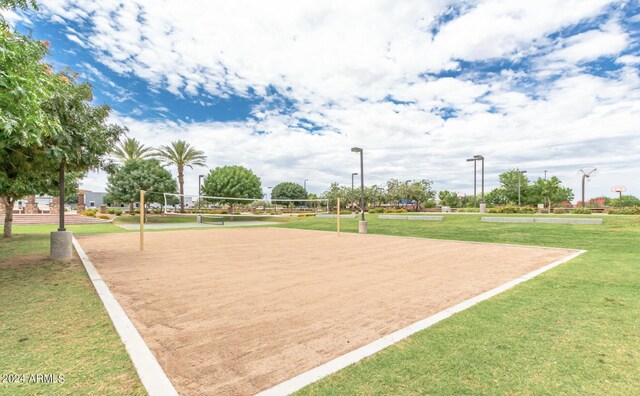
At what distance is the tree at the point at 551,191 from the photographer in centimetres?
4256

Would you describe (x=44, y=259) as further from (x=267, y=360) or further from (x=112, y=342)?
(x=267, y=360)

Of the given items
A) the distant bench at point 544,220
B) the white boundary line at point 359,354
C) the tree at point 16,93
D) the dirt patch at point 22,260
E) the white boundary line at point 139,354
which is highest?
the tree at point 16,93

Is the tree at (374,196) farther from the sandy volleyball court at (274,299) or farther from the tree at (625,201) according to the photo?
the sandy volleyball court at (274,299)

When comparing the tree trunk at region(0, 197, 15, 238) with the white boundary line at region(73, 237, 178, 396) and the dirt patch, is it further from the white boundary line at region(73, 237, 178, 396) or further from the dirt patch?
the white boundary line at region(73, 237, 178, 396)

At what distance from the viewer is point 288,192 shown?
248ft

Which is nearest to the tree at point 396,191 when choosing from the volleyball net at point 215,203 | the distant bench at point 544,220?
the volleyball net at point 215,203

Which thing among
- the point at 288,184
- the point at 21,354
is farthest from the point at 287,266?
the point at 288,184

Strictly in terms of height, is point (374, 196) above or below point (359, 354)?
above

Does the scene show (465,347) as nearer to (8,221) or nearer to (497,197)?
(8,221)

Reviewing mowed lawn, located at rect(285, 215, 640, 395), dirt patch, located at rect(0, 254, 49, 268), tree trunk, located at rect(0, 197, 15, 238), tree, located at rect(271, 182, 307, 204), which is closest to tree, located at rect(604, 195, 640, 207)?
mowed lawn, located at rect(285, 215, 640, 395)

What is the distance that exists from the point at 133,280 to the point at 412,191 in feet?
152

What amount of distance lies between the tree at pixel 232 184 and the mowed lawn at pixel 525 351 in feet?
110

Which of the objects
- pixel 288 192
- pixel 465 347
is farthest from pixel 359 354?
pixel 288 192

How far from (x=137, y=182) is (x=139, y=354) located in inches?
1345
